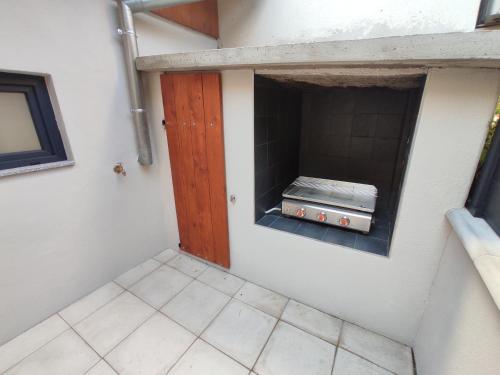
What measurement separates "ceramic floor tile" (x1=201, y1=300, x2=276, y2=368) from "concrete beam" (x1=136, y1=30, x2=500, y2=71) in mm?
1580

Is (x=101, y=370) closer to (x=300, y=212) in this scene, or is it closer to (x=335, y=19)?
(x=300, y=212)

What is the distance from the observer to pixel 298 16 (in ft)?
6.34

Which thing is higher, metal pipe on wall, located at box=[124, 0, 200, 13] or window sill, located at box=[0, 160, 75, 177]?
metal pipe on wall, located at box=[124, 0, 200, 13]

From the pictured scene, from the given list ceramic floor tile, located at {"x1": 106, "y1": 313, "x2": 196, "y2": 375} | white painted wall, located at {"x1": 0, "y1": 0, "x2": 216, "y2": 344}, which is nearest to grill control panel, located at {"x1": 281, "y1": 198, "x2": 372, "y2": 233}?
ceramic floor tile, located at {"x1": 106, "y1": 313, "x2": 196, "y2": 375}

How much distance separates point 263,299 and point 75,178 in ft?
5.20

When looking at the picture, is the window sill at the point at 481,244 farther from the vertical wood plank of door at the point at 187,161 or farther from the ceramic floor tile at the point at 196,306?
the vertical wood plank of door at the point at 187,161

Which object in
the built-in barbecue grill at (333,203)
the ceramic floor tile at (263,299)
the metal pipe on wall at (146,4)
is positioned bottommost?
the ceramic floor tile at (263,299)

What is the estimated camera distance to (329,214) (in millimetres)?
1502

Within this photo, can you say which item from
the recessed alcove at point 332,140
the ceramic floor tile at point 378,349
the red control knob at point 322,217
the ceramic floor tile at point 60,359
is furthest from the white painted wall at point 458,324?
the ceramic floor tile at point 60,359

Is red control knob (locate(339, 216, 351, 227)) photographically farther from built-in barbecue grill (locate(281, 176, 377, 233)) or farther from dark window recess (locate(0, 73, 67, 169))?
dark window recess (locate(0, 73, 67, 169))

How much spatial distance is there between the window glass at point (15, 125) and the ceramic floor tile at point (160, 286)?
124 cm

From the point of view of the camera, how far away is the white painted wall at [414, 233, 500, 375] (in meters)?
0.68

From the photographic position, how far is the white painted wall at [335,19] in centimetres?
154

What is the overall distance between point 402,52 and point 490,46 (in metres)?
0.26
